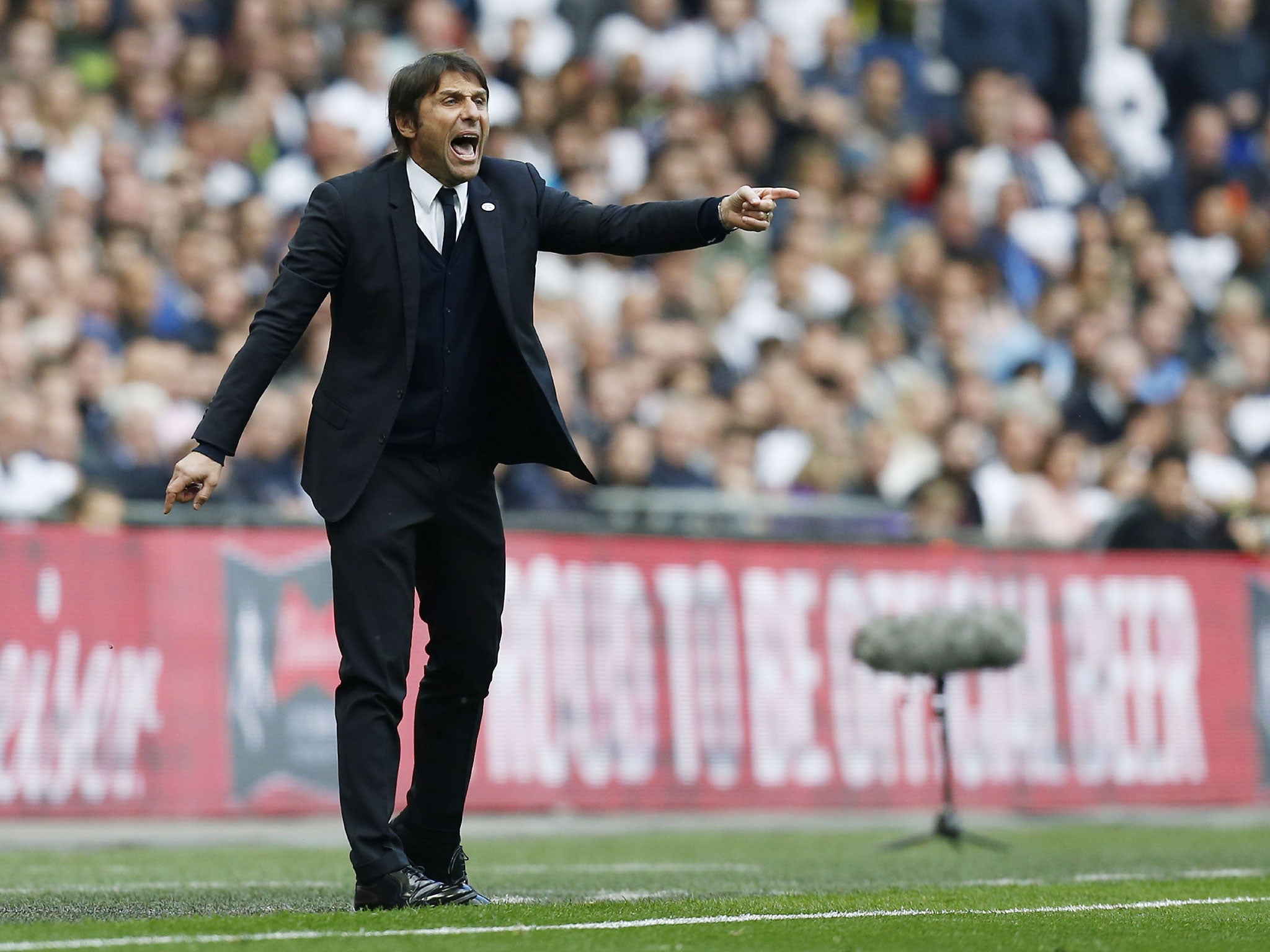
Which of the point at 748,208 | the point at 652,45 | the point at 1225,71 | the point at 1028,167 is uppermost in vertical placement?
the point at 1225,71

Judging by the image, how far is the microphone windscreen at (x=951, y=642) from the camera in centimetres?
1083

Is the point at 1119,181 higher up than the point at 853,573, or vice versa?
the point at 1119,181

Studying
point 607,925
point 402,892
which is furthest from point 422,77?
point 607,925

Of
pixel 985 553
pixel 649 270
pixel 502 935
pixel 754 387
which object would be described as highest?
pixel 649 270

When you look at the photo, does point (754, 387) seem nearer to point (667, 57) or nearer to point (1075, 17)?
point (667, 57)

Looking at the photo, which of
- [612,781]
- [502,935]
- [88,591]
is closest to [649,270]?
[612,781]

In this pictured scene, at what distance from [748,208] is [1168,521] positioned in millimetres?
8555

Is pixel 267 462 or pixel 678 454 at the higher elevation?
pixel 678 454

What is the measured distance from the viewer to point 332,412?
637cm

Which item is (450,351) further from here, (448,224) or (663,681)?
(663,681)

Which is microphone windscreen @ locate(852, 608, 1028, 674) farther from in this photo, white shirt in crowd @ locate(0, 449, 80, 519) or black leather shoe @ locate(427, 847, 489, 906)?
black leather shoe @ locate(427, 847, 489, 906)

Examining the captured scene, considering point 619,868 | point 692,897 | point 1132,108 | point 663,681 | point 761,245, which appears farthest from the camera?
point 1132,108

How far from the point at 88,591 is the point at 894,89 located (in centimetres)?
935

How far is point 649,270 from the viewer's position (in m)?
15.6
